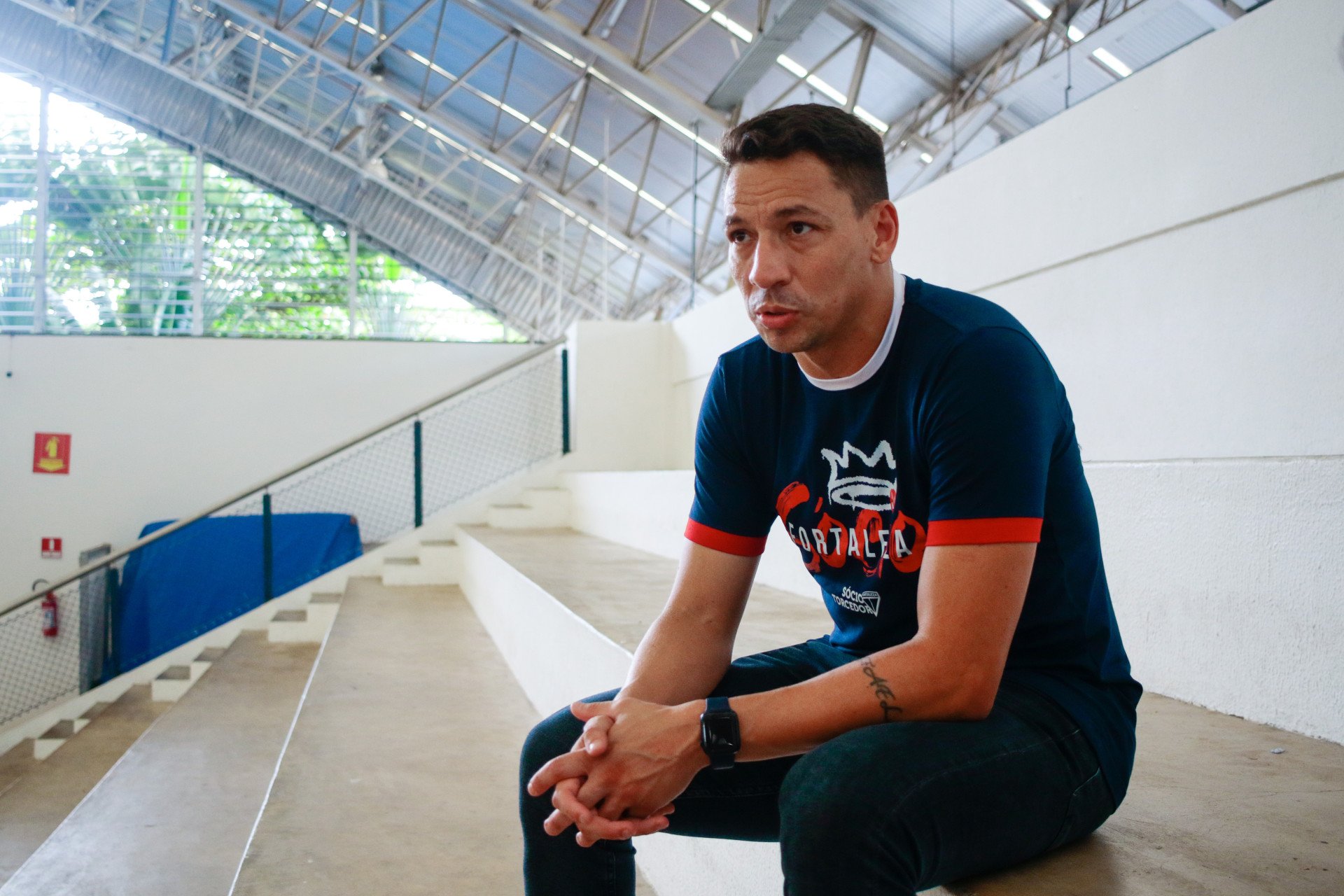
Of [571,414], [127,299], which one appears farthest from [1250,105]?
[127,299]

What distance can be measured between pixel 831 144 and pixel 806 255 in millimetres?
126

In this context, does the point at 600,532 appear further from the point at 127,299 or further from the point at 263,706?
the point at 127,299

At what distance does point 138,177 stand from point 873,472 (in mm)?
12033

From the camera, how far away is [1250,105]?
1.81 m

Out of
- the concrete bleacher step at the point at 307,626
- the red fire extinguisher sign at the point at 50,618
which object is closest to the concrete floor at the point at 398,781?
the concrete bleacher step at the point at 307,626

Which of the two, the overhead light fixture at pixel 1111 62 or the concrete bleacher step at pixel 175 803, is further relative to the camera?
the overhead light fixture at pixel 1111 62

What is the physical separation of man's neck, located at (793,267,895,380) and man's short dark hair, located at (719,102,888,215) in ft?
0.32

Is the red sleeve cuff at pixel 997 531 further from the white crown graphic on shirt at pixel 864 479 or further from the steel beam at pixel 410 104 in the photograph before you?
the steel beam at pixel 410 104

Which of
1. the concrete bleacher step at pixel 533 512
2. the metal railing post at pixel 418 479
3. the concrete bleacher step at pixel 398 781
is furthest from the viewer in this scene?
the metal railing post at pixel 418 479

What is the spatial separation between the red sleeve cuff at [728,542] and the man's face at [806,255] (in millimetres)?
259

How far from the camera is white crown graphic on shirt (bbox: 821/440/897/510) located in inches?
39.7

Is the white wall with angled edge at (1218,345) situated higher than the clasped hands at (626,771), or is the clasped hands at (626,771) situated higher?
the white wall with angled edge at (1218,345)

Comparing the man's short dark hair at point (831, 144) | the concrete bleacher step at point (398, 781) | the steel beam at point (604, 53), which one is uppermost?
the steel beam at point (604, 53)

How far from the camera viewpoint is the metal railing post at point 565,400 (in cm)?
705
